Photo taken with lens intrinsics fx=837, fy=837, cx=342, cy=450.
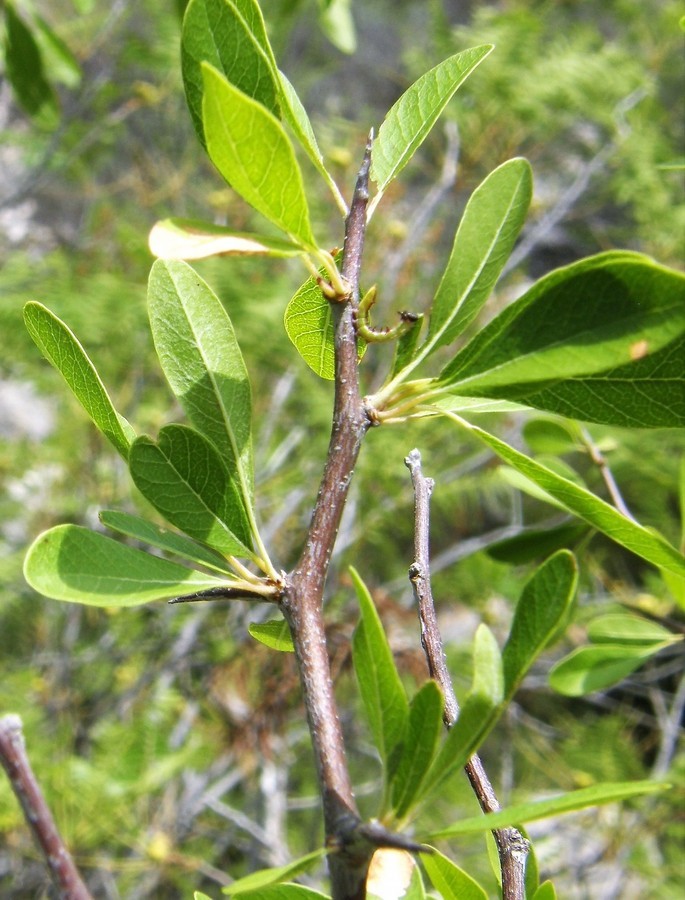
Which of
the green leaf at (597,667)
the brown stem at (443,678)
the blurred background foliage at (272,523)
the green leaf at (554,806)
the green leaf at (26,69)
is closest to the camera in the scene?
the green leaf at (554,806)

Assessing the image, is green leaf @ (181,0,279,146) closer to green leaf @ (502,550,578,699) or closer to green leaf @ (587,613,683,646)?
green leaf @ (502,550,578,699)

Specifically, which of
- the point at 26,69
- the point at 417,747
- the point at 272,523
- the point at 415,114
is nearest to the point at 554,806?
the point at 417,747

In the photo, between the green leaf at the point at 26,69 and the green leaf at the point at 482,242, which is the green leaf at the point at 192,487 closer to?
the green leaf at the point at 482,242

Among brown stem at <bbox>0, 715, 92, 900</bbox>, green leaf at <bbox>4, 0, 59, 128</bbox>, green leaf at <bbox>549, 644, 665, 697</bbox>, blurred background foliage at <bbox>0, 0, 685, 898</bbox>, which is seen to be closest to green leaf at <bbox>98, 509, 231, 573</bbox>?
brown stem at <bbox>0, 715, 92, 900</bbox>

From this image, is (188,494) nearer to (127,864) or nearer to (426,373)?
(127,864)

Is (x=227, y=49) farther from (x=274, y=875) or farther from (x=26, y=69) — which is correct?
(x=26, y=69)

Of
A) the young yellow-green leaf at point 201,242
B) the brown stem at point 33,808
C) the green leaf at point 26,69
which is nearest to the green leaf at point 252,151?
the young yellow-green leaf at point 201,242
